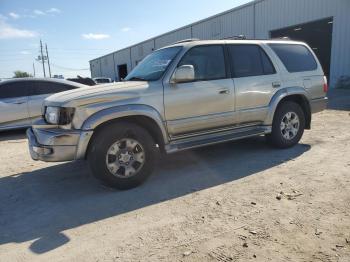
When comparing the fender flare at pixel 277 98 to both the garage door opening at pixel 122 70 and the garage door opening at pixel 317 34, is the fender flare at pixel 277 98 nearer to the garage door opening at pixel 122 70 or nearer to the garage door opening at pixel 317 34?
the garage door opening at pixel 317 34

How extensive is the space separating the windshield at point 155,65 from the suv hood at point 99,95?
1.16 feet

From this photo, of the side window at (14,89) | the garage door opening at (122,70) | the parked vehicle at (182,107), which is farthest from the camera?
the garage door opening at (122,70)

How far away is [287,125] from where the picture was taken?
630cm

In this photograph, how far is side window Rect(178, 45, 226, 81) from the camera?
5176mm

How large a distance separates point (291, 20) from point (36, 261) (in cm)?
1900

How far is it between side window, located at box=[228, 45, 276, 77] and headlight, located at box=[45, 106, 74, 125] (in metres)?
2.63

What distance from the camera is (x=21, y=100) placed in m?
9.09

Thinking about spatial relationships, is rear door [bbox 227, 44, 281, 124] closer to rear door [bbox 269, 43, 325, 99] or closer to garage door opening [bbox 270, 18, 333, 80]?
rear door [bbox 269, 43, 325, 99]

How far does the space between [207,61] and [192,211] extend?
2.47 meters

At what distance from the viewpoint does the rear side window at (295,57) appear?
6234 mm

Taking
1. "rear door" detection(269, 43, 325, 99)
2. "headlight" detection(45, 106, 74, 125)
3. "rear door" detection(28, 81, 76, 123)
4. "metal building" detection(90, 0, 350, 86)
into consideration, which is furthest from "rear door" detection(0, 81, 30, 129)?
"metal building" detection(90, 0, 350, 86)

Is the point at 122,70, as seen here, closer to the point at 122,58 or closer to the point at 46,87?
the point at 122,58

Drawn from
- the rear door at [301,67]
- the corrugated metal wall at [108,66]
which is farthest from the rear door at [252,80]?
the corrugated metal wall at [108,66]

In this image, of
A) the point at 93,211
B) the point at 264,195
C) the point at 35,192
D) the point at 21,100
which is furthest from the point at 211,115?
the point at 21,100
